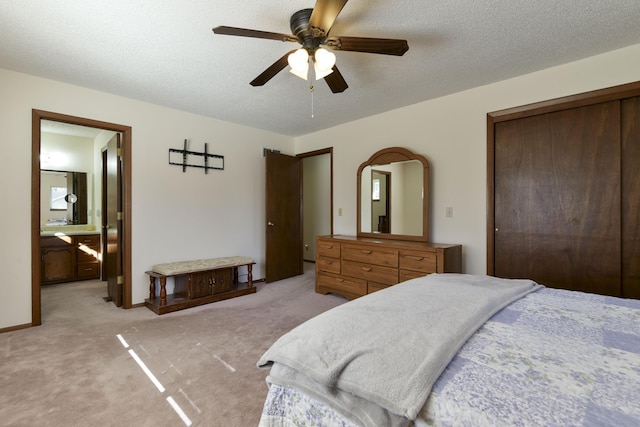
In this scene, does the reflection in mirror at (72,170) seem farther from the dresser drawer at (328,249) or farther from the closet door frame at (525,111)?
the closet door frame at (525,111)

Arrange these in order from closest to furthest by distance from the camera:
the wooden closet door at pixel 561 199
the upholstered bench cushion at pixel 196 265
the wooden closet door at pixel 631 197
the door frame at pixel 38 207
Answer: the wooden closet door at pixel 631 197
the wooden closet door at pixel 561 199
the door frame at pixel 38 207
the upholstered bench cushion at pixel 196 265

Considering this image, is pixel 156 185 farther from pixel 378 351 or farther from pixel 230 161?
pixel 378 351

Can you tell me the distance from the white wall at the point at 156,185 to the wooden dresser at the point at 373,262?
1.32 m

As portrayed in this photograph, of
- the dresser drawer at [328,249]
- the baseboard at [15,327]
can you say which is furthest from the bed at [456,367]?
the baseboard at [15,327]

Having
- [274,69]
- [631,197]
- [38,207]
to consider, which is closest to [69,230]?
[38,207]

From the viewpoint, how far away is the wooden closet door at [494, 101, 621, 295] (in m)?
2.40

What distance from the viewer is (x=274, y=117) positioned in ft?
13.2

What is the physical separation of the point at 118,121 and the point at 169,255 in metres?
1.67

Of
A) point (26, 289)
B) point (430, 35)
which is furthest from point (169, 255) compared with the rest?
point (430, 35)

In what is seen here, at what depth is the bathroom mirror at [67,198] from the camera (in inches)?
196

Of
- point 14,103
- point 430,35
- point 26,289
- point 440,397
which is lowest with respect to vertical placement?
point 26,289

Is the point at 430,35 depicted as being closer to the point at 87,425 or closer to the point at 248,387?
the point at 248,387

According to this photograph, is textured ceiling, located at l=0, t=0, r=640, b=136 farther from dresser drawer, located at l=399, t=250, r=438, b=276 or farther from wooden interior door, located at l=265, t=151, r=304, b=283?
dresser drawer, located at l=399, t=250, r=438, b=276

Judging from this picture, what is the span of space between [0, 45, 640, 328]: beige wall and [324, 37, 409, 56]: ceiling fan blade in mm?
1680
